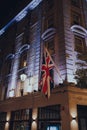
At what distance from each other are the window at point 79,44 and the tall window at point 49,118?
563 centimetres

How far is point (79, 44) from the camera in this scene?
50.6 feet

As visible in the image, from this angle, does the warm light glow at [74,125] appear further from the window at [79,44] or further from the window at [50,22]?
the window at [50,22]

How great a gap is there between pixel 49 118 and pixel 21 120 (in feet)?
13.0

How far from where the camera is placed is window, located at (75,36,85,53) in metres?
15.0

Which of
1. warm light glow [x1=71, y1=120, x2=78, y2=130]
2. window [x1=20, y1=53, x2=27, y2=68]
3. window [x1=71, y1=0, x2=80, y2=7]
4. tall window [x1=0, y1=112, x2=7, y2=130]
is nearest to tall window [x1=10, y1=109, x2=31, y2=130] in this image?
tall window [x1=0, y1=112, x2=7, y2=130]

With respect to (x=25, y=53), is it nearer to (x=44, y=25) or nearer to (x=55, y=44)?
(x=44, y=25)

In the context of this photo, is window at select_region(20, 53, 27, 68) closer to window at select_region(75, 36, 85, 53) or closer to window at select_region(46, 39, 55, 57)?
window at select_region(46, 39, 55, 57)

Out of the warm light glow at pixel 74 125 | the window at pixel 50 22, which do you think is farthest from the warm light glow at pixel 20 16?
the warm light glow at pixel 74 125

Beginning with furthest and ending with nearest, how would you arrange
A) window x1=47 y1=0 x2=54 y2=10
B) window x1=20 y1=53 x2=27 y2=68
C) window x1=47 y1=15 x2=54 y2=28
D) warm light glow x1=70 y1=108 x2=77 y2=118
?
window x1=20 y1=53 x2=27 y2=68 < window x1=47 y1=0 x2=54 y2=10 < window x1=47 y1=15 x2=54 y2=28 < warm light glow x1=70 y1=108 x2=77 y2=118

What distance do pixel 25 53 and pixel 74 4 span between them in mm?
7587

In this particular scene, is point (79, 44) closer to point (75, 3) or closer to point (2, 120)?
point (75, 3)

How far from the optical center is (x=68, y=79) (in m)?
12.6

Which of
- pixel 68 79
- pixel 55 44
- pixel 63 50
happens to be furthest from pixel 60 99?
pixel 55 44

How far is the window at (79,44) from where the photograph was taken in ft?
49.1
